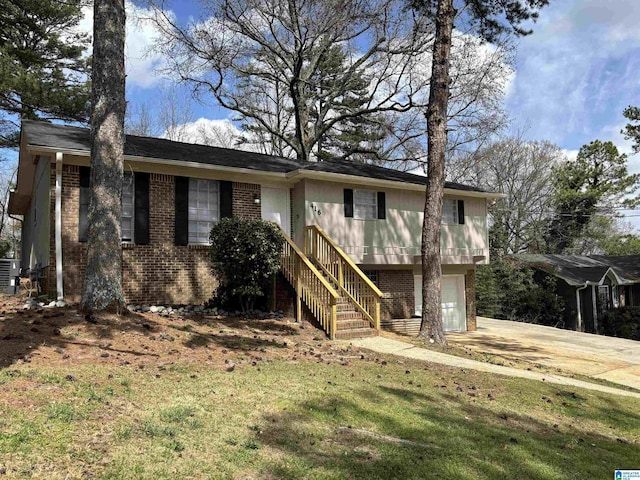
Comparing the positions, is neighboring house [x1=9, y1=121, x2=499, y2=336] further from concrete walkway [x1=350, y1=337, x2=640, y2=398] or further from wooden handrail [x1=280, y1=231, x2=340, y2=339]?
concrete walkway [x1=350, y1=337, x2=640, y2=398]

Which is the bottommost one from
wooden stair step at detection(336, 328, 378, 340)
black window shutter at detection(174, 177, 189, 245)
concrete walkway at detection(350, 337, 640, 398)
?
concrete walkway at detection(350, 337, 640, 398)

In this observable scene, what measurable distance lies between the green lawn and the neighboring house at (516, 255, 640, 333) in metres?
18.3

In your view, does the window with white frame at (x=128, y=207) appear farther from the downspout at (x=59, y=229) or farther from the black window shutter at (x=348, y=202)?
the black window shutter at (x=348, y=202)

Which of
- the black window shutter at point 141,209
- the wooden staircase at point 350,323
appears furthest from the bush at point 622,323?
the black window shutter at point 141,209

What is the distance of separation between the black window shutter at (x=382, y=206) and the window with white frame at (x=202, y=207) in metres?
4.89

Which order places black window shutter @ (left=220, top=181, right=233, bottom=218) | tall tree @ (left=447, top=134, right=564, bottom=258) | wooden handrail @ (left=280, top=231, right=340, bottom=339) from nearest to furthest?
wooden handrail @ (left=280, top=231, right=340, bottom=339)
black window shutter @ (left=220, top=181, right=233, bottom=218)
tall tree @ (left=447, top=134, right=564, bottom=258)

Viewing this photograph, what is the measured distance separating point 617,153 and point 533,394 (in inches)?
1261

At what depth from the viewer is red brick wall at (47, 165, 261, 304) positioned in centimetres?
983

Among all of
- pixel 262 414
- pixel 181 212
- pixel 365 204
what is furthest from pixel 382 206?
pixel 262 414

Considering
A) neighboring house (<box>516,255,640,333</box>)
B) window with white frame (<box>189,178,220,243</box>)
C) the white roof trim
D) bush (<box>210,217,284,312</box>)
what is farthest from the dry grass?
neighboring house (<box>516,255,640,333</box>)

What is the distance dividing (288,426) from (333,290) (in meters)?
5.56

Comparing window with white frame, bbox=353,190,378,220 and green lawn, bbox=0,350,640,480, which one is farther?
window with white frame, bbox=353,190,378,220

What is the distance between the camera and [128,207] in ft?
35.1

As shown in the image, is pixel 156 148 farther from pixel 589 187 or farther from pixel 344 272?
pixel 589 187
